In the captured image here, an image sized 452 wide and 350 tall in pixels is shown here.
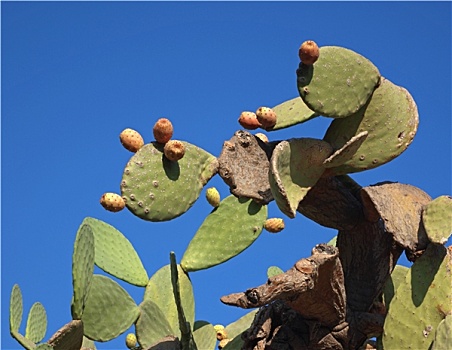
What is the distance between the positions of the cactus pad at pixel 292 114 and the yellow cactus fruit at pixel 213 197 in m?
0.53

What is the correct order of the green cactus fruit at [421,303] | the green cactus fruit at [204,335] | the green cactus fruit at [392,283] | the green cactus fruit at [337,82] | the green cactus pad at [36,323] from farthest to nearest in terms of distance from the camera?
the green cactus fruit at [204,335] < the green cactus fruit at [392,283] < the green cactus pad at [36,323] < the green cactus fruit at [421,303] < the green cactus fruit at [337,82]

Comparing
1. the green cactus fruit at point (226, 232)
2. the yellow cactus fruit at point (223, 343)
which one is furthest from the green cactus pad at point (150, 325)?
the yellow cactus fruit at point (223, 343)

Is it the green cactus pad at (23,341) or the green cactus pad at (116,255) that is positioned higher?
the green cactus pad at (116,255)

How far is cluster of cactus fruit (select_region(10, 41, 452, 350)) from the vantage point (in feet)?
10.8

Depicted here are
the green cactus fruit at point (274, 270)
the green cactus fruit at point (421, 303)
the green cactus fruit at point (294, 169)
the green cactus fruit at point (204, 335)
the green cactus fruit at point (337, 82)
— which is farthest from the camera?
the green cactus fruit at point (274, 270)

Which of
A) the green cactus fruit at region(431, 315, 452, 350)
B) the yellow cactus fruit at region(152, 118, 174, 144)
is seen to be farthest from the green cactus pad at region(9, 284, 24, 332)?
the green cactus fruit at region(431, 315, 452, 350)

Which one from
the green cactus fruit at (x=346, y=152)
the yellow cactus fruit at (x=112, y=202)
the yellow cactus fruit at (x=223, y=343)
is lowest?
the yellow cactus fruit at (x=223, y=343)

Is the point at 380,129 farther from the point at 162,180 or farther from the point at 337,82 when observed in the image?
the point at 162,180

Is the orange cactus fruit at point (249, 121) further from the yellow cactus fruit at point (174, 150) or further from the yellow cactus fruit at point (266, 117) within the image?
the yellow cactus fruit at point (174, 150)

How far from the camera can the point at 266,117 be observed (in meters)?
3.50

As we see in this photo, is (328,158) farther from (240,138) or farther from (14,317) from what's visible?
(14,317)

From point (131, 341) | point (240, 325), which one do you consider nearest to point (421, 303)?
point (240, 325)

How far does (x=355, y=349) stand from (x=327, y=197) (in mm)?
600

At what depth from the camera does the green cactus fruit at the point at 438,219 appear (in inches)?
136
